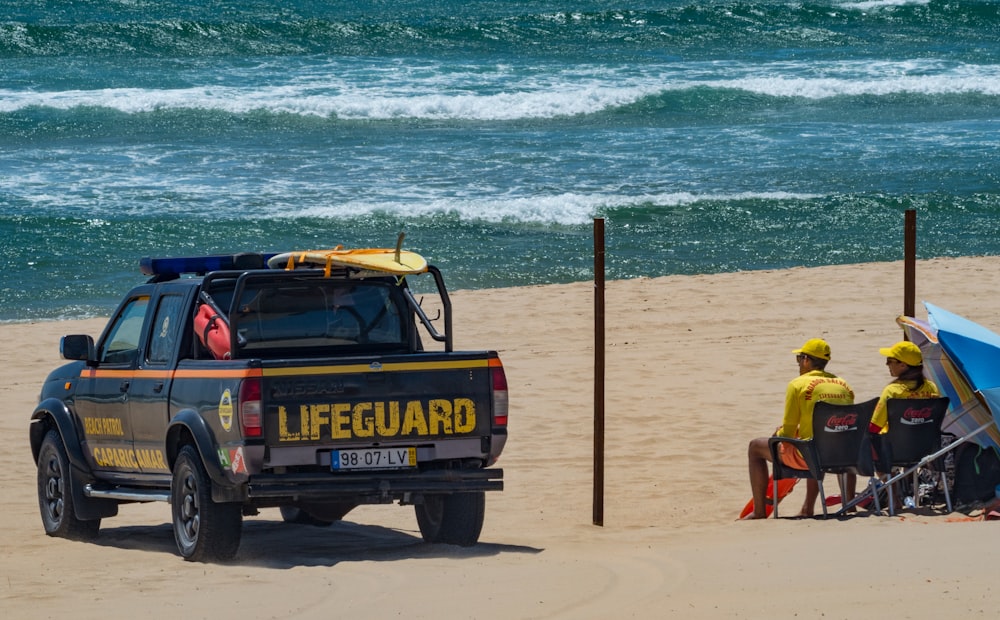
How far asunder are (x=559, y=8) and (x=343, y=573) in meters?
41.6

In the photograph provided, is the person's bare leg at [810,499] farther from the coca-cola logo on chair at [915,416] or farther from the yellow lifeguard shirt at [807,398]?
the coca-cola logo on chair at [915,416]

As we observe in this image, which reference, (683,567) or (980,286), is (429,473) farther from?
(980,286)

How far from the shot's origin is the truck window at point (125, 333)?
8977 millimetres

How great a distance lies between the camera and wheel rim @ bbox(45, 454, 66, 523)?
927cm

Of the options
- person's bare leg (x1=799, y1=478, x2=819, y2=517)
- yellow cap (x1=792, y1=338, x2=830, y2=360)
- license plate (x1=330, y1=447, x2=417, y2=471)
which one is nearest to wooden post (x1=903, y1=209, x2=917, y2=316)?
yellow cap (x1=792, y1=338, x2=830, y2=360)

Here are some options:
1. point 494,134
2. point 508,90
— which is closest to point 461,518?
point 494,134

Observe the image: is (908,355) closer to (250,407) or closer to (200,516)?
(250,407)

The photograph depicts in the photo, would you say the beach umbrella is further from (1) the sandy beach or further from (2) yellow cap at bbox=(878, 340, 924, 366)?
(1) the sandy beach

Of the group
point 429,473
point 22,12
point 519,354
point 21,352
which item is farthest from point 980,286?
point 22,12

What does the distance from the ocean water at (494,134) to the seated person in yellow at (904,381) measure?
38.6 feet

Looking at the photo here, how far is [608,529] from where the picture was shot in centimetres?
910

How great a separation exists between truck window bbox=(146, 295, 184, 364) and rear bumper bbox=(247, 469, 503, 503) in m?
1.18

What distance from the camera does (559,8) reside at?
156 ft

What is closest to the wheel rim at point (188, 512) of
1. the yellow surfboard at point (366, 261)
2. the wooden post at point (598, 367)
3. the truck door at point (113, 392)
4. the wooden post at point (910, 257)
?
the truck door at point (113, 392)
